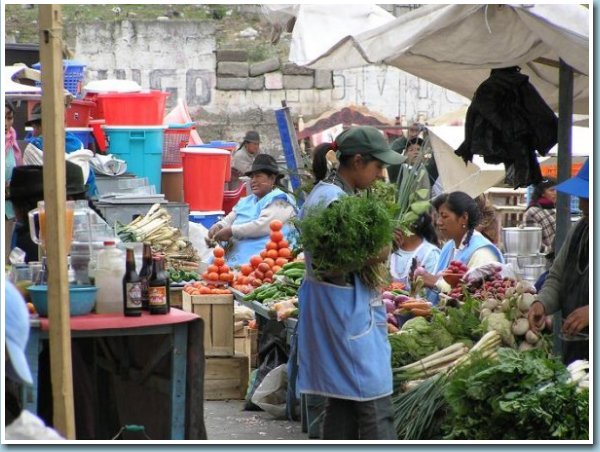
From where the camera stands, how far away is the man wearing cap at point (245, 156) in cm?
1609

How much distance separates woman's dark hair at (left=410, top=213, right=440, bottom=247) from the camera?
846 cm

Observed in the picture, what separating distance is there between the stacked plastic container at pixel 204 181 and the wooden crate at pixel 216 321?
438 cm

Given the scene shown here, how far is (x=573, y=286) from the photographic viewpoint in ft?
18.6

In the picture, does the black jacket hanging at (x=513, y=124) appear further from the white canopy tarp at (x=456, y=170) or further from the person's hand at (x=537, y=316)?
the white canopy tarp at (x=456, y=170)

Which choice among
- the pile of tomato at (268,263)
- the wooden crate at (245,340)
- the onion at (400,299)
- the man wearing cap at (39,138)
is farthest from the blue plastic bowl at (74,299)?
the man wearing cap at (39,138)

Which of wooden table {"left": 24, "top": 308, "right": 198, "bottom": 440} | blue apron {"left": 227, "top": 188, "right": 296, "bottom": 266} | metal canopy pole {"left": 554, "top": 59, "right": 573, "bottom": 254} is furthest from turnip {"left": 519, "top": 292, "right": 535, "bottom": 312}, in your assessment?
blue apron {"left": 227, "top": 188, "right": 296, "bottom": 266}

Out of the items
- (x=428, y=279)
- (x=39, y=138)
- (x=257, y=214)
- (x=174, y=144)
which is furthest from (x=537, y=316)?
(x=174, y=144)

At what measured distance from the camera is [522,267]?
343 inches

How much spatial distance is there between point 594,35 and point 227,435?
3.57 metres

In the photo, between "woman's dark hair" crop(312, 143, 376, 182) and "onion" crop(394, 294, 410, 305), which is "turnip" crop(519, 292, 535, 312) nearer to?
"onion" crop(394, 294, 410, 305)

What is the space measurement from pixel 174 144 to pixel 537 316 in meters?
7.67

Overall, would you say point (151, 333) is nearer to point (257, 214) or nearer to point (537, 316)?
point (537, 316)

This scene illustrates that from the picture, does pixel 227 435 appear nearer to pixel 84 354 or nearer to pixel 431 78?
pixel 84 354

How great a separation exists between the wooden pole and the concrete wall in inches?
611
